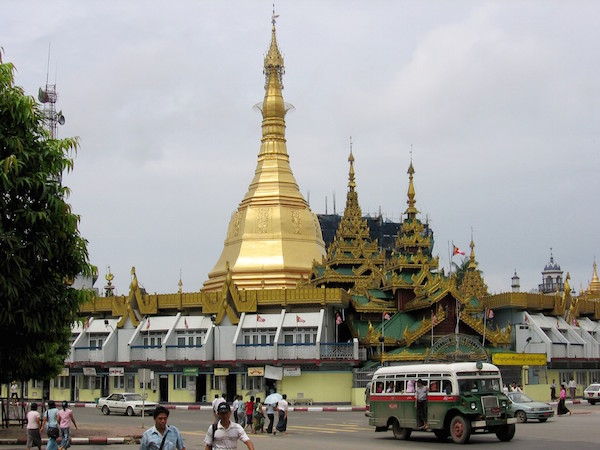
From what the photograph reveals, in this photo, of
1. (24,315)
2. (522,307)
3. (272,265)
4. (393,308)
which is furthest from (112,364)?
(24,315)

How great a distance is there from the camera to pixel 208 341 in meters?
53.8

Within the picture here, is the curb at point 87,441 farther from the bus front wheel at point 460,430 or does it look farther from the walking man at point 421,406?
the bus front wheel at point 460,430

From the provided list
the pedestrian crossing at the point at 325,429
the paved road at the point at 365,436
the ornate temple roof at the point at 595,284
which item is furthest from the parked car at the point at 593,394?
the ornate temple roof at the point at 595,284

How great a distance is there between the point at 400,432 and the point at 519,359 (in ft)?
84.1

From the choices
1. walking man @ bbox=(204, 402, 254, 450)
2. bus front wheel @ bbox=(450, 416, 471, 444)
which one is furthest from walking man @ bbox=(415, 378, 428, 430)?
walking man @ bbox=(204, 402, 254, 450)

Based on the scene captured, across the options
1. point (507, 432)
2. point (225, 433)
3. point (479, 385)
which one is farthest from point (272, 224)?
point (225, 433)

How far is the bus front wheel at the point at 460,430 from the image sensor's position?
25.8 meters

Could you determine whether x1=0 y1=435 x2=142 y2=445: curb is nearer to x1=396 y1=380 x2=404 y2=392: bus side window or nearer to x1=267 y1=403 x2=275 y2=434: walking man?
x1=267 y1=403 x2=275 y2=434: walking man

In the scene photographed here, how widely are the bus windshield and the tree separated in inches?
426

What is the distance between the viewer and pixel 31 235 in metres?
21.8

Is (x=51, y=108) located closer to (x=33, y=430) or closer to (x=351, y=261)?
(x=351, y=261)

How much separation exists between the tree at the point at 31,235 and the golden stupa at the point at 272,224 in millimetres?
37321

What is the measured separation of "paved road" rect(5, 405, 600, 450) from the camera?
987 inches

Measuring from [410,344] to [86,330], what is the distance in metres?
20.5
